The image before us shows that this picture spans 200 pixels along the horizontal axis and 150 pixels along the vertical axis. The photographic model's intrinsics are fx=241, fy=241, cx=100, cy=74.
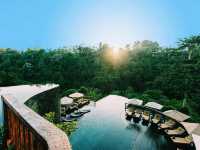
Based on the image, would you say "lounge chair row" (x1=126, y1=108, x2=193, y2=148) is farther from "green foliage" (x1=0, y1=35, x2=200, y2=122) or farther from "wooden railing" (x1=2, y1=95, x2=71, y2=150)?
"wooden railing" (x1=2, y1=95, x2=71, y2=150)

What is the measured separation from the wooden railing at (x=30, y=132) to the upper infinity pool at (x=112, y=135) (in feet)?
24.2

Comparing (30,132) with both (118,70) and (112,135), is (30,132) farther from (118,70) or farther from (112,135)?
(118,70)

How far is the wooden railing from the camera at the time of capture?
10.6 ft

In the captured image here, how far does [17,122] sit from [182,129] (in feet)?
37.3

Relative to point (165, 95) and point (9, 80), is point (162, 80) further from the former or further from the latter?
point (9, 80)

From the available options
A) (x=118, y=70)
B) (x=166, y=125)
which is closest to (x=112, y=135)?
(x=166, y=125)

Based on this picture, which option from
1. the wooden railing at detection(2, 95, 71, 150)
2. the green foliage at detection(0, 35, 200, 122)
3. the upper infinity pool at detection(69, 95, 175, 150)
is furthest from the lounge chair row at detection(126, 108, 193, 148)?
the wooden railing at detection(2, 95, 71, 150)

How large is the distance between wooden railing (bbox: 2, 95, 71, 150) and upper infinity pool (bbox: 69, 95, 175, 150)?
738cm

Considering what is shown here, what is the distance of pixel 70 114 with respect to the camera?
57.8 ft

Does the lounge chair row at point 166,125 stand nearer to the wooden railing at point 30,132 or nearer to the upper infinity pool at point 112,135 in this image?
the upper infinity pool at point 112,135

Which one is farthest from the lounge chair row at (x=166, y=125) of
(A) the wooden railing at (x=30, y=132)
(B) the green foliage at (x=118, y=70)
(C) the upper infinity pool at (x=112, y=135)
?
(A) the wooden railing at (x=30, y=132)

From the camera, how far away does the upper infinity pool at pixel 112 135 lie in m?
12.4

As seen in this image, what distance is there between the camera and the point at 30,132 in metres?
3.74

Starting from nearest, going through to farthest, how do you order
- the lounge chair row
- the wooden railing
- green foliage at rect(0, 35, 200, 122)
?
1. the wooden railing
2. the lounge chair row
3. green foliage at rect(0, 35, 200, 122)
